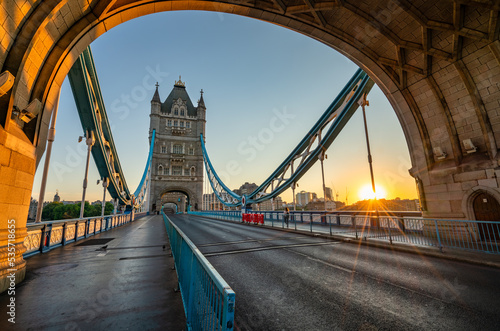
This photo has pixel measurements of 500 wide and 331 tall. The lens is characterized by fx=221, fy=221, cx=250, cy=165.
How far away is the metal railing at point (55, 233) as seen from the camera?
708 cm

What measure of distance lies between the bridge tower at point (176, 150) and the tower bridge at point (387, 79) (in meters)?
45.0

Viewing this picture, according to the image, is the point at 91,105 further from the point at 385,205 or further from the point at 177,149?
the point at 177,149

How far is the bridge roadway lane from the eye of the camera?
9.98 ft

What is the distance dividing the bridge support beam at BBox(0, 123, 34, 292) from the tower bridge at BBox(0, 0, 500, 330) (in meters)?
0.02

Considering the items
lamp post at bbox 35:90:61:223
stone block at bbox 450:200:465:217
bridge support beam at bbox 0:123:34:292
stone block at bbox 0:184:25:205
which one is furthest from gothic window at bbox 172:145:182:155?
stone block at bbox 450:200:465:217

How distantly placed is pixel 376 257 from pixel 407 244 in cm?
264

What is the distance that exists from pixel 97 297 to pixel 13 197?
276cm

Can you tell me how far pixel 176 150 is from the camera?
200 ft

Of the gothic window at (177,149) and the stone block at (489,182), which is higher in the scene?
the gothic window at (177,149)

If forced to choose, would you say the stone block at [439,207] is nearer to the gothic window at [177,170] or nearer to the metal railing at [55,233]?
the metal railing at [55,233]

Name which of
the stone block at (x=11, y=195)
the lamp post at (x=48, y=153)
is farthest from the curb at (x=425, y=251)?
the lamp post at (x=48, y=153)

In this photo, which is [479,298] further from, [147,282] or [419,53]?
[419,53]

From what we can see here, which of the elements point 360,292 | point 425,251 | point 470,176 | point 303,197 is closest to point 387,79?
point 470,176

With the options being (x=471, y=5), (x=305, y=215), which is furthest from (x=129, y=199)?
(x=471, y=5)
